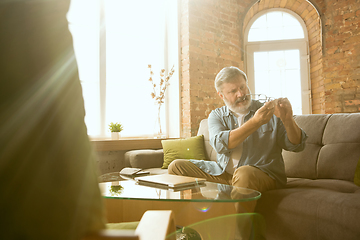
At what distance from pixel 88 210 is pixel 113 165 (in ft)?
8.98

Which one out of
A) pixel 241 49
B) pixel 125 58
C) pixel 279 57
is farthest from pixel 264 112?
pixel 279 57

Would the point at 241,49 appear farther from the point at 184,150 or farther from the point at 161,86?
the point at 184,150

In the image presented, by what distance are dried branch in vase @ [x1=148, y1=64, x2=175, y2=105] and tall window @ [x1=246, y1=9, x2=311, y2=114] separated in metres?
1.48

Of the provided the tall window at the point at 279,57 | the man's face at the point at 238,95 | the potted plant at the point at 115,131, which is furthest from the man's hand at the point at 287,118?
the tall window at the point at 279,57

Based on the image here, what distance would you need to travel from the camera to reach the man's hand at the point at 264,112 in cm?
156

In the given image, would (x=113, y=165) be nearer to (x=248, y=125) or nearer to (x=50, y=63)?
(x=248, y=125)

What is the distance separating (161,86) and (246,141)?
7.28ft

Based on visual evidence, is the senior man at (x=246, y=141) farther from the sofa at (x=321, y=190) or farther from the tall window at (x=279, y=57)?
the tall window at (x=279, y=57)

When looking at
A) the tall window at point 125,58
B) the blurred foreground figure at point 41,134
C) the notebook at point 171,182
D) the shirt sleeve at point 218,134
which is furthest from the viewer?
the tall window at point 125,58

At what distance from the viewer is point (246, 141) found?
1793 mm

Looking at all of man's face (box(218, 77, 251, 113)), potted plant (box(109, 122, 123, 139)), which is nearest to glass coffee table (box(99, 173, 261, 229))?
man's face (box(218, 77, 251, 113))

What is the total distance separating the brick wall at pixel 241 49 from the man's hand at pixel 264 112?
6.74 feet

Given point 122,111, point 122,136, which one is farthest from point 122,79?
point 122,136

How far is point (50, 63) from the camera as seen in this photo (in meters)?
0.28
